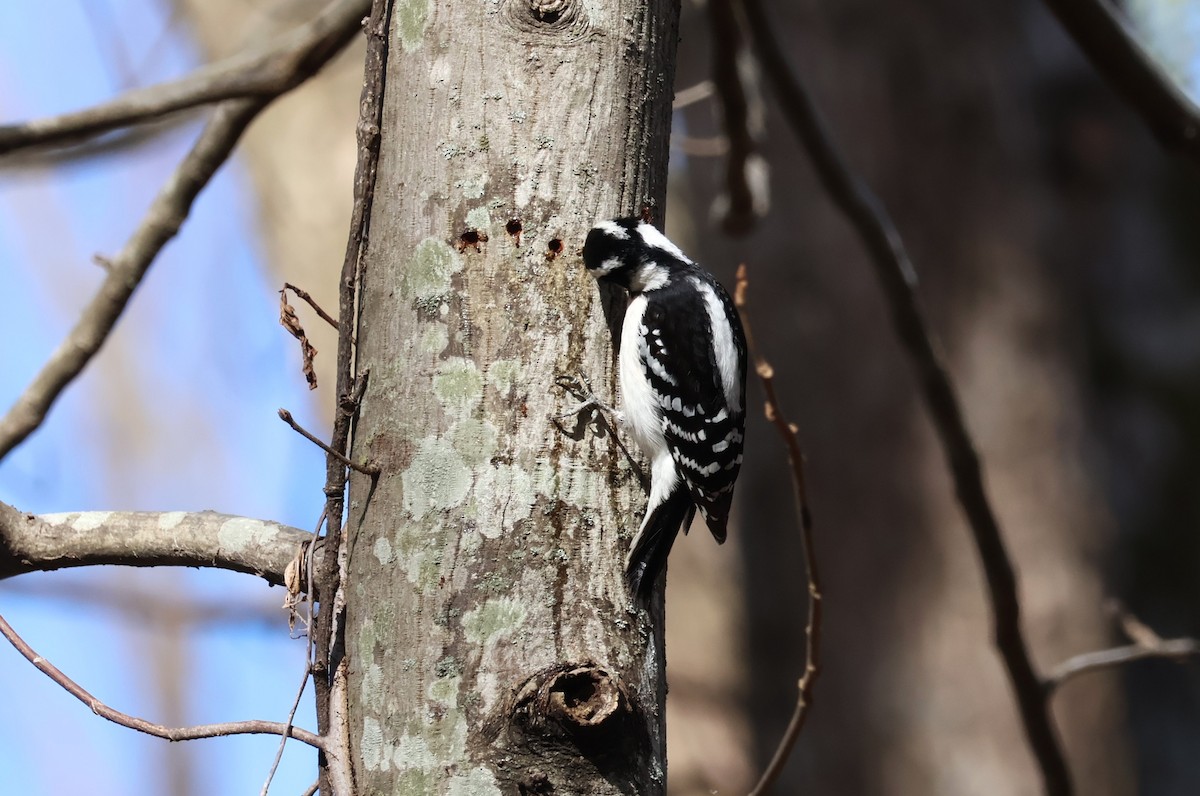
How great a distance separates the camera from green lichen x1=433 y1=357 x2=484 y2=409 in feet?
7.25

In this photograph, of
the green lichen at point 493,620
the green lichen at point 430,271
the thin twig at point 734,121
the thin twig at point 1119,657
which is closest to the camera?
the green lichen at point 493,620

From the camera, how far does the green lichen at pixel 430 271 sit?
2289mm

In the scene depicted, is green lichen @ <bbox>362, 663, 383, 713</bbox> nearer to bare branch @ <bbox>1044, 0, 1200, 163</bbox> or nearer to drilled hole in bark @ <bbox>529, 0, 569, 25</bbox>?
drilled hole in bark @ <bbox>529, 0, 569, 25</bbox>

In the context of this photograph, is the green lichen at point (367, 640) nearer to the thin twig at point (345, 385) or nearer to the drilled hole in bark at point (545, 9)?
the thin twig at point (345, 385)

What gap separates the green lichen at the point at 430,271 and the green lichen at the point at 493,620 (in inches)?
23.4

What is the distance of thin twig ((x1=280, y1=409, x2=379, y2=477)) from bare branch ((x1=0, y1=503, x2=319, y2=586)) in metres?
0.20

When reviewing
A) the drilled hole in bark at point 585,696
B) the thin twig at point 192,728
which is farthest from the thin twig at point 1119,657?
the thin twig at point 192,728


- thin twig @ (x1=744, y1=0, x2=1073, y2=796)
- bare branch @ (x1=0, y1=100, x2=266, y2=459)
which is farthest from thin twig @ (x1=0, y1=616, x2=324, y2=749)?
thin twig @ (x1=744, y1=0, x2=1073, y2=796)

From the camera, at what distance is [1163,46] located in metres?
7.14

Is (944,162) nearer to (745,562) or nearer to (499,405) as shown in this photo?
(745,562)

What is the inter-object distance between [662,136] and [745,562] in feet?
15.4

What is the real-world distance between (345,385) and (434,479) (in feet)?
0.92

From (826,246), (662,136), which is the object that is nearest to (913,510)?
(826,246)

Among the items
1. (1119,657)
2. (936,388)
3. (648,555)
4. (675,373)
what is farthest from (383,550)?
(1119,657)
